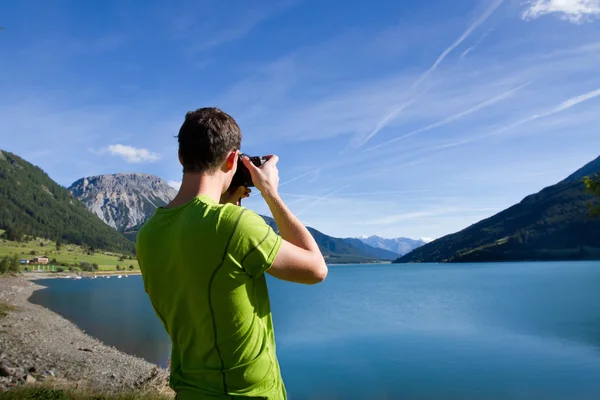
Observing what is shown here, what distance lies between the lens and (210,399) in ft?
5.82

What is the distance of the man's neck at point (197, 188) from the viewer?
193cm

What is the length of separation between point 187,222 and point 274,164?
569mm

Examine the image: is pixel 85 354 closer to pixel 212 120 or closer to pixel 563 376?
pixel 563 376

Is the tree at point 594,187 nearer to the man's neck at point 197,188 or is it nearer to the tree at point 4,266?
the man's neck at point 197,188

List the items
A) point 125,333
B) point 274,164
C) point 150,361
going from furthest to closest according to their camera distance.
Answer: point 125,333
point 150,361
point 274,164

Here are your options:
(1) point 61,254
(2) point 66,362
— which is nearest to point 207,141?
(2) point 66,362

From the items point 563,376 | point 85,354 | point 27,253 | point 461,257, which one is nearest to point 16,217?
point 27,253

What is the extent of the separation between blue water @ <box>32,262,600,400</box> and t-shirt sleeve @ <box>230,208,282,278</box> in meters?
18.4

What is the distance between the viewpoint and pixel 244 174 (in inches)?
85.6

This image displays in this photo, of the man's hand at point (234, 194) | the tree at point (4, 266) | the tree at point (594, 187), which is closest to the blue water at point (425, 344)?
the tree at point (594, 187)

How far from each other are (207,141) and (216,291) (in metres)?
0.60

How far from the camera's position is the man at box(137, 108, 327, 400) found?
1742mm

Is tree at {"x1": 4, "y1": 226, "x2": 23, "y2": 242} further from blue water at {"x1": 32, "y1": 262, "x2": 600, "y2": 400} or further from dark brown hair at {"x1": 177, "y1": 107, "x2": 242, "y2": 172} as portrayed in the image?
dark brown hair at {"x1": 177, "y1": 107, "x2": 242, "y2": 172}

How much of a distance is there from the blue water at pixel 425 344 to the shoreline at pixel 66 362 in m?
2.30
